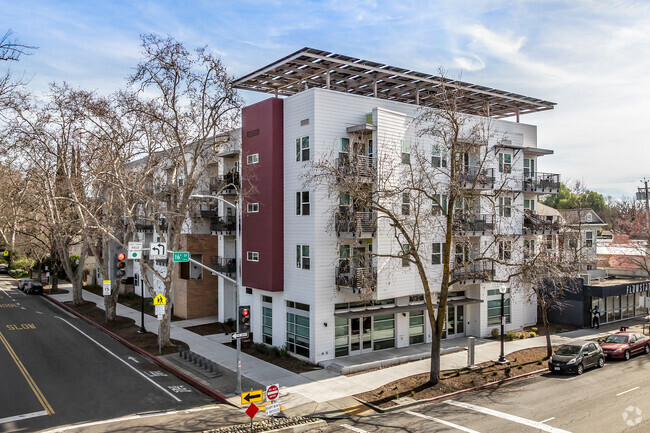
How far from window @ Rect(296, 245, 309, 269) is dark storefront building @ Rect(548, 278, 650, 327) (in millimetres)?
19629

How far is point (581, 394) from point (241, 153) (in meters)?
A: 21.2

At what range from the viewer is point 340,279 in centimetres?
2500

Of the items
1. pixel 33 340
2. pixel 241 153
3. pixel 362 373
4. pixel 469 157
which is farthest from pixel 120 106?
pixel 469 157

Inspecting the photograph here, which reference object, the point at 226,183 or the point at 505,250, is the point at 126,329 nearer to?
the point at 226,183

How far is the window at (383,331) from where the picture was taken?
2731cm

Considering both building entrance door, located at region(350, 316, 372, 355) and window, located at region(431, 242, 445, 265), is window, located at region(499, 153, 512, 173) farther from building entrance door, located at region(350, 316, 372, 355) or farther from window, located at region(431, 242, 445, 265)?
building entrance door, located at region(350, 316, 372, 355)

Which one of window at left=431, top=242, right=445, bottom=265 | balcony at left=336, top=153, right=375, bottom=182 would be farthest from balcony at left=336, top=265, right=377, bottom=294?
window at left=431, top=242, right=445, bottom=265

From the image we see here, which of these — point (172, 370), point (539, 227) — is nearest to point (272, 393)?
point (172, 370)

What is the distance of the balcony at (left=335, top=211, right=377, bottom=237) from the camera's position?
2477cm

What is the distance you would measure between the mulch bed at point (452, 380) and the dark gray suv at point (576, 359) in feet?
3.62

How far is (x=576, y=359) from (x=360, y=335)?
1059 centimetres

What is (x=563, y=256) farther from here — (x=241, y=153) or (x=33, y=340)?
(x=33, y=340)

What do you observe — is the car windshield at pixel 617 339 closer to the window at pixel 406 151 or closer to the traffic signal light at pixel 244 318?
the window at pixel 406 151

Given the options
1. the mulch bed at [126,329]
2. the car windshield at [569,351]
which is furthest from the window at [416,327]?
the mulch bed at [126,329]
